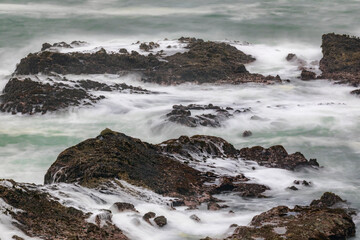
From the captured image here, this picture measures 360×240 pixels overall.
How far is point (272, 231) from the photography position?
667cm

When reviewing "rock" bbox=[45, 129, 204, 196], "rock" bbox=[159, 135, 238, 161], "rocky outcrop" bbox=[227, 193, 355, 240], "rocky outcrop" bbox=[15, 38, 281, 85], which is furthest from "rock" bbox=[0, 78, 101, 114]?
"rocky outcrop" bbox=[227, 193, 355, 240]

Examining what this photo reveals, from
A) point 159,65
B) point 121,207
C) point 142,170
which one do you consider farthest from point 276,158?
point 159,65

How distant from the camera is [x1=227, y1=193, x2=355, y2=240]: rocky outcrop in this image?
6.59m

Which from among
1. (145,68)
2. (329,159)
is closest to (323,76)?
(145,68)

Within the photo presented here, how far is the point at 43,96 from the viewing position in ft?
51.2

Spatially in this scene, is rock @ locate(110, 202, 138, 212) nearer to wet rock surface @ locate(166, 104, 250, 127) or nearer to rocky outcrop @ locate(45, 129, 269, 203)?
rocky outcrop @ locate(45, 129, 269, 203)

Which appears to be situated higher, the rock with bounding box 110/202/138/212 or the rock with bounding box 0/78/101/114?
the rock with bounding box 0/78/101/114

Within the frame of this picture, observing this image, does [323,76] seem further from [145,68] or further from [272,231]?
[272,231]

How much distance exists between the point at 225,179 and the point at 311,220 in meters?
2.41

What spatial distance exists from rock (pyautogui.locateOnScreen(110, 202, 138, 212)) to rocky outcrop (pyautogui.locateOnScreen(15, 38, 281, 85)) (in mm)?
11063

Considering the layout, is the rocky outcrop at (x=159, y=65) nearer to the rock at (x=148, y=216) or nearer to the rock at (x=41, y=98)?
the rock at (x=41, y=98)

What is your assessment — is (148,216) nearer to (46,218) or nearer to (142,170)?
(46,218)

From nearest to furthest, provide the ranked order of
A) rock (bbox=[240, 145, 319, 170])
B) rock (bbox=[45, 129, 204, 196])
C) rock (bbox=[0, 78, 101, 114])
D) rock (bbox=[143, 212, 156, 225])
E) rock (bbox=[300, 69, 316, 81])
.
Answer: rock (bbox=[143, 212, 156, 225]) → rock (bbox=[45, 129, 204, 196]) → rock (bbox=[240, 145, 319, 170]) → rock (bbox=[0, 78, 101, 114]) → rock (bbox=[300, 69, 316, 81])

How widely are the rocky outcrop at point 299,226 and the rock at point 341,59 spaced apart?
1073 cm
